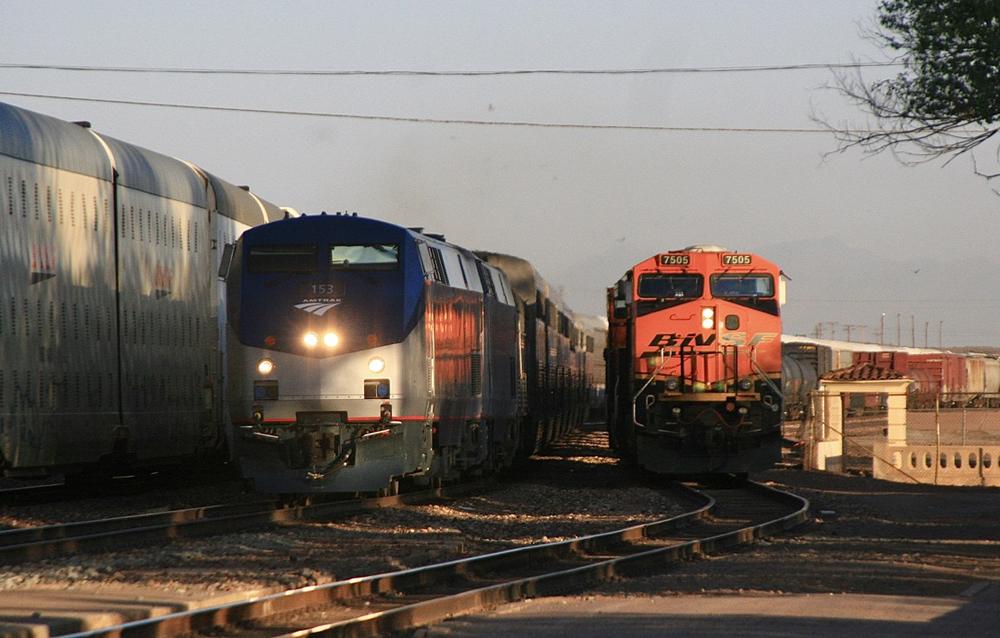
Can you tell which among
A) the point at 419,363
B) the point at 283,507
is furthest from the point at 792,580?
the point at 283,507

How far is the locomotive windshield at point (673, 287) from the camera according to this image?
22.0 m

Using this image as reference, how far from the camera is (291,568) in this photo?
10711mm

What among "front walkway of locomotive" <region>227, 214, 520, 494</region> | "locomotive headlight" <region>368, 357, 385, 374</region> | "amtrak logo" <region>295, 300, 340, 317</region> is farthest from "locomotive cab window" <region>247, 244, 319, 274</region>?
"locomotive headlight" <region>368, 357, 385, 374</region>

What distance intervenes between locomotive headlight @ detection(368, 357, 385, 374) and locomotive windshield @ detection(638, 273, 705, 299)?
25.6 feet

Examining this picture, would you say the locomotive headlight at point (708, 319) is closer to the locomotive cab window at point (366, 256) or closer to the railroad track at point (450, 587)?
the railroad track at point (450, 587)

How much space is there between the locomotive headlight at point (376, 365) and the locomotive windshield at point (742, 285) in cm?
831

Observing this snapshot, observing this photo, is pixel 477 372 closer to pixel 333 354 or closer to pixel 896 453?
pixel 333 354

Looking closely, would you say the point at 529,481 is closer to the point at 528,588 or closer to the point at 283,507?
the point at 283,507

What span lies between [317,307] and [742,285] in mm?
9005

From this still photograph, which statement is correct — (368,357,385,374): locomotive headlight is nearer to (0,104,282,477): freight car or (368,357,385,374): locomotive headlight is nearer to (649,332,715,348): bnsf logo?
(0,104,282,477): freight car

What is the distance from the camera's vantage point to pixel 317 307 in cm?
1560

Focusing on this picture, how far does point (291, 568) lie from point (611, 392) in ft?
57.7

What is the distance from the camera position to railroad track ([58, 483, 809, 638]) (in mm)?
8336

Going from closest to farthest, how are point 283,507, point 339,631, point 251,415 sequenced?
point 339,631 < point 251,415 < point 283,507
